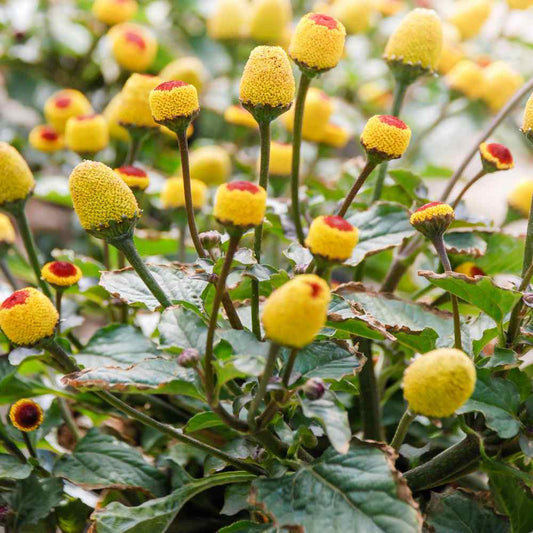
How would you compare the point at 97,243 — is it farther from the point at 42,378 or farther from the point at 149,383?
the point at 149,383

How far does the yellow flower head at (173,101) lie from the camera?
661 millimetres

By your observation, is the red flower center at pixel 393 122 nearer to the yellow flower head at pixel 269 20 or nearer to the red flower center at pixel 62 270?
the red flower center at pixel 62 270

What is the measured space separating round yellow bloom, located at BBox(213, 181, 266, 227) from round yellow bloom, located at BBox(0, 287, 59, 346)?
194mm

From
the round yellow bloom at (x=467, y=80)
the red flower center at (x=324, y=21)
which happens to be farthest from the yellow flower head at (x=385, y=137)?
the round yellow bloom at (x=467, y=80)

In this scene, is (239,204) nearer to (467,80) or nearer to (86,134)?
(86,134)

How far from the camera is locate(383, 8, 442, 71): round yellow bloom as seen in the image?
0.83m

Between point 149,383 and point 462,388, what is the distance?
24 centimetres

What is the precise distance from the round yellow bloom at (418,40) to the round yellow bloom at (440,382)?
428 millimetres

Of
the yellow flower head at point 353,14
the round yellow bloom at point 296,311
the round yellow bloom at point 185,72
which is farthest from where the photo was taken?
the yellow flower head at point 353,14

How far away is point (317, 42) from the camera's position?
0.70 meters

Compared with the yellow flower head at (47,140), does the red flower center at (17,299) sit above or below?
above

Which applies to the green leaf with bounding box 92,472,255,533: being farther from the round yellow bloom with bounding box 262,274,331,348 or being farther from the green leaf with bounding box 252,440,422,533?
the round yellow bloom with bounding box 262,274,331,348

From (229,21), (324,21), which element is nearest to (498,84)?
(229,21)

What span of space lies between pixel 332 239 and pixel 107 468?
1.39ft
